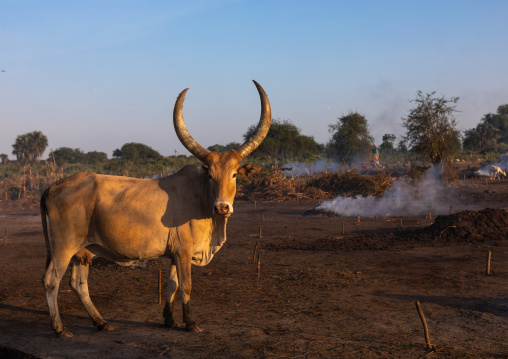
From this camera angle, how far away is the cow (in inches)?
261

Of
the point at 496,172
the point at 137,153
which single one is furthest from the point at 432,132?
the point at 137,153

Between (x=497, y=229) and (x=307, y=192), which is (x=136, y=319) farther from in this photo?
(x=307, y=192)

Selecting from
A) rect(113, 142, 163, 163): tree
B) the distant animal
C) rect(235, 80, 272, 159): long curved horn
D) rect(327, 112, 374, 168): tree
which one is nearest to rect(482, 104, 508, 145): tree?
rect(327, 112, 374, 168): tree

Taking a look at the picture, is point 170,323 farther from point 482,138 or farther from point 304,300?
point 482,138

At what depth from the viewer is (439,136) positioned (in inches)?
1147

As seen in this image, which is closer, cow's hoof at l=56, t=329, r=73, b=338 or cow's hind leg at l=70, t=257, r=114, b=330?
cow's hoof at l=56, t=329, r=73, b=338

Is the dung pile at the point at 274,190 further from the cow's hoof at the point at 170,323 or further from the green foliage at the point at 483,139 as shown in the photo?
the green foliage at the point at 483,139

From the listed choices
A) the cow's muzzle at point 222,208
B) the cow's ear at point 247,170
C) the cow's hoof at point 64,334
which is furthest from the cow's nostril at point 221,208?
the cow's hoof at point 64,334

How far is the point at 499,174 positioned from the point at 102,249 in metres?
28.7

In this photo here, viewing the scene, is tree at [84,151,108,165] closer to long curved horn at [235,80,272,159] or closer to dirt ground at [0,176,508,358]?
dirt ground at [0,176,508,358]

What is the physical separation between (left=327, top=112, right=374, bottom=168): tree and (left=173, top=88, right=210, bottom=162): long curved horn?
1670 inches

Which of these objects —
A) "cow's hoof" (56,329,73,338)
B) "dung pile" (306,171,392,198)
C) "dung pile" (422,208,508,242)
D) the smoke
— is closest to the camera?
"cow's hoof" (56,329,73,338)

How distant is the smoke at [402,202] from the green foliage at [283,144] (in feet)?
75.1

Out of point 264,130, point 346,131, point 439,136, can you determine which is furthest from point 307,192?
point 264,130
